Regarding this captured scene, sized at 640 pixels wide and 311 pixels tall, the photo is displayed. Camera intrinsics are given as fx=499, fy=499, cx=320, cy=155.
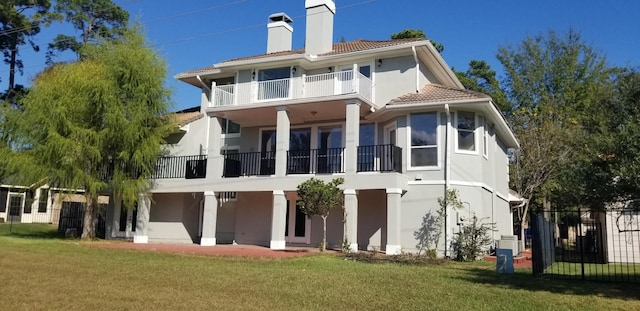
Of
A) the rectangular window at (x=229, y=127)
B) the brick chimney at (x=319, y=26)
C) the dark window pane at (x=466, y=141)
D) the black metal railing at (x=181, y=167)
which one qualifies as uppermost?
the brick chimney at (x=319, y=26)

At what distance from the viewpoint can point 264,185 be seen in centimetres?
1916

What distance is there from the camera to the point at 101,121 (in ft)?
66.6

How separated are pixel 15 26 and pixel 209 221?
2231 centimetres

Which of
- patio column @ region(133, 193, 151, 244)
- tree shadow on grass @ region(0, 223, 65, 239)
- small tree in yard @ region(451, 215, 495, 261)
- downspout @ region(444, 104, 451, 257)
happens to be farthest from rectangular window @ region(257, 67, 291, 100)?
tree shadow on grass @ region(0, 223, 65, 239)

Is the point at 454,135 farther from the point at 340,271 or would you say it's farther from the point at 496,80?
the point at 496,80

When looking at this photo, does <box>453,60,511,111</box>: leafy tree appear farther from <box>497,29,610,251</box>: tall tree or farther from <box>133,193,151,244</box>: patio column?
<box>133,193,151,244</box>: patio column

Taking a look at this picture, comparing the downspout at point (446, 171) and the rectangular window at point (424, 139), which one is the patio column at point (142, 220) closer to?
the rectangular window at point (424, 139)

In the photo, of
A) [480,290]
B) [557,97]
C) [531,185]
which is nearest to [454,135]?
[480,290]

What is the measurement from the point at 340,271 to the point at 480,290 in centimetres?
339

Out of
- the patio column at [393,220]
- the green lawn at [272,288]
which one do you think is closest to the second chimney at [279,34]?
the patio column at [393,220]

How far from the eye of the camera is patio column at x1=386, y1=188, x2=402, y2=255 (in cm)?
1667

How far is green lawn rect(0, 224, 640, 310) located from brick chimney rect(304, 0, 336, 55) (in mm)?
11990

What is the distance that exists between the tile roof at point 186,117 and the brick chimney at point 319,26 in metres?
6.03

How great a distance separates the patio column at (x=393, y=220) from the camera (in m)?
16.7
